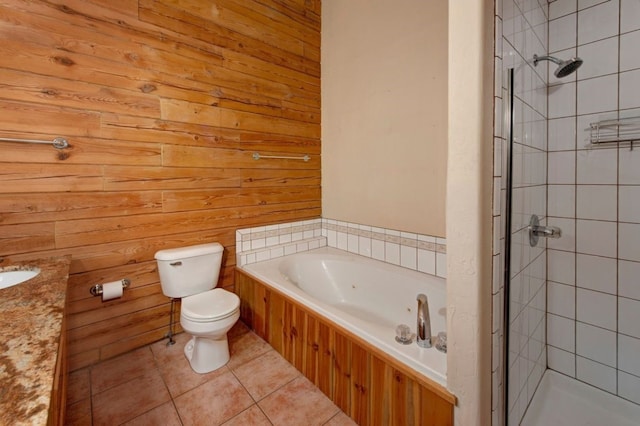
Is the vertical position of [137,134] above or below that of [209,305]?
above

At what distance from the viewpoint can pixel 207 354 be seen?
1844 mm

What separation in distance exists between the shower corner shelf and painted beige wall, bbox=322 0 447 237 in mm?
735

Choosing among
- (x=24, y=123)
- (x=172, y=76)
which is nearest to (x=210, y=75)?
(x=172, y=76)

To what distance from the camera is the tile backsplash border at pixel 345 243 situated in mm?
2068

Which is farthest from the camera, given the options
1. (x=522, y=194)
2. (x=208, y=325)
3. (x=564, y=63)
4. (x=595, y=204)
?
(x=208, y=325)

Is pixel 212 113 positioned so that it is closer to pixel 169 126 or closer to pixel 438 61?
pixel 169 126

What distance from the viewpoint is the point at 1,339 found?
0.78 meters

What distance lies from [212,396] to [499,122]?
1907 mm

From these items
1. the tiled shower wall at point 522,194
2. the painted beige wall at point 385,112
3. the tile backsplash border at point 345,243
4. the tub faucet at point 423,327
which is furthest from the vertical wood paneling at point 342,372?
the painted beige wall at point 385,112

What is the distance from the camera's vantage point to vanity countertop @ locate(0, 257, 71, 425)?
544 mm

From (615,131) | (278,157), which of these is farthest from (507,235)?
(278,157)

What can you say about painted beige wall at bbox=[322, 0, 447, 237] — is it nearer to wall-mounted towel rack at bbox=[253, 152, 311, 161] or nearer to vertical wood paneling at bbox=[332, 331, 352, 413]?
wall-mounted towel rack at bbox=[253, 152, 311, 161]

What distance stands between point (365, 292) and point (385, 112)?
4.58 ft

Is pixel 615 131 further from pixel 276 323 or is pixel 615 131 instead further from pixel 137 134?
pixel 137 134
